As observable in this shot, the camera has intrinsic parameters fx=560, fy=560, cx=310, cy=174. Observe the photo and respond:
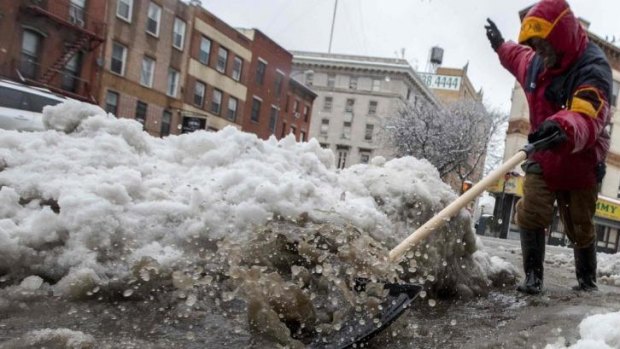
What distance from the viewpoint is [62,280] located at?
2.19 metres

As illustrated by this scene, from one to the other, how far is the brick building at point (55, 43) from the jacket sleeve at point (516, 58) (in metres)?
18.8

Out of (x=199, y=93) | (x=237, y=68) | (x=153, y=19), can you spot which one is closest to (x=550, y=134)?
(x=153, y=19)

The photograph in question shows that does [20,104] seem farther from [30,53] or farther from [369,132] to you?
[369,132]

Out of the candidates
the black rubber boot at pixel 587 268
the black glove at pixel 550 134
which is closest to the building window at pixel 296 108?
the black rubber boot at pixel 587 268

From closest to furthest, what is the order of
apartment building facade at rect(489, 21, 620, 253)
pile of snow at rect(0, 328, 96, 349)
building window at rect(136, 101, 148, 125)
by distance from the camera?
1. pile of snow at rect(0, 328, 96, 349)
2. building window at rect(136, 101, 148, 125)
3. apartment building facade at rect(489, 21, 620, 253)

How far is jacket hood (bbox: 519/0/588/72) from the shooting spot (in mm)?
3035

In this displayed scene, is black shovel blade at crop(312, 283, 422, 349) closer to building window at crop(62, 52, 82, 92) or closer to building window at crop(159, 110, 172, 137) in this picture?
building window at crop(62, 52, 82, 92)

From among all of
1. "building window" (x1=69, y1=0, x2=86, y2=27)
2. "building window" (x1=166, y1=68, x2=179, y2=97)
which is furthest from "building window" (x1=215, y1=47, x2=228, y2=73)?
"building window" (x1=69, y1=0, x2=86, y2=27)

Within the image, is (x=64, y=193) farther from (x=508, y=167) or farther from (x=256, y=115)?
(x=256, y=115)

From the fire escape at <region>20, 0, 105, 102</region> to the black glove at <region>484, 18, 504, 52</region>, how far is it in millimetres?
18915

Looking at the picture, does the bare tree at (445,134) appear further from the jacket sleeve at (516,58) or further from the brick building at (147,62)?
the jacket sleeve at (516,58)

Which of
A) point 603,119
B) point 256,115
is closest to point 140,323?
point 603,119

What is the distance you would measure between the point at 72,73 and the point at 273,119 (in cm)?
1717

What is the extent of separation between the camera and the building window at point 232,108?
3297cm
